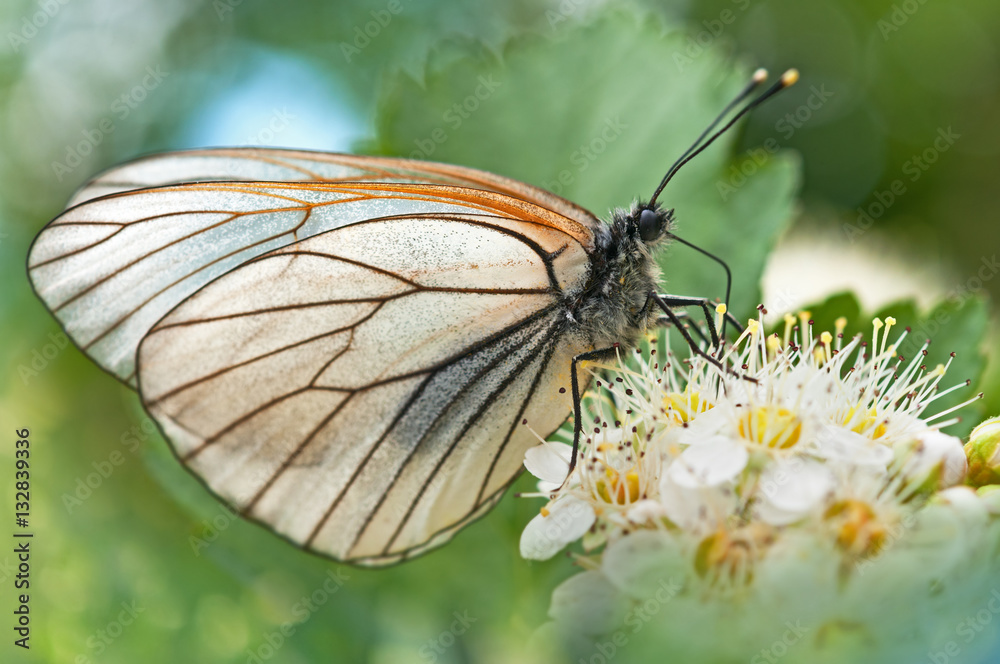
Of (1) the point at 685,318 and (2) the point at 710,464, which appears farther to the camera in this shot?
(1) the point at 685,318

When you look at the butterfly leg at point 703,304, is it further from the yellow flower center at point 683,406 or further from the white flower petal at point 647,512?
the white flower petal at point 647,512

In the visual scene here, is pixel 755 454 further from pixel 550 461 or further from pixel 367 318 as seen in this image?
pixel 367 318

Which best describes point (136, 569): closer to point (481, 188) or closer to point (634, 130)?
point (481, 188)

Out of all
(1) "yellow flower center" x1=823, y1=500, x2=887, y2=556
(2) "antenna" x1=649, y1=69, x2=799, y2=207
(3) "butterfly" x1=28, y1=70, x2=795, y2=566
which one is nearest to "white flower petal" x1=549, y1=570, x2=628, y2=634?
(1) "yellow flower center" x1=823, y1=500, x2=887, y2=556

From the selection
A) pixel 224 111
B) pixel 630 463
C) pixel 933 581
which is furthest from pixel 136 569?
pixel 224 111

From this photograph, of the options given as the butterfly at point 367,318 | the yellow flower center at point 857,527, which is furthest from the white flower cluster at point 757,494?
the butterfly at point 367,318

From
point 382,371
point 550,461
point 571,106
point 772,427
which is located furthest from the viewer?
point 571,106

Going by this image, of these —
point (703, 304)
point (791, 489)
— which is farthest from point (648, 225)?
point (791, 489)
